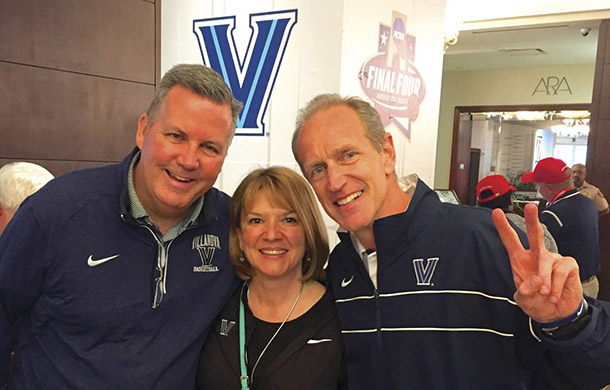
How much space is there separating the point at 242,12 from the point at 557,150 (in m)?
9.47

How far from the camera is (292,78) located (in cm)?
348

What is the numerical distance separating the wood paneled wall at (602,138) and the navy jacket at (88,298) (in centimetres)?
562

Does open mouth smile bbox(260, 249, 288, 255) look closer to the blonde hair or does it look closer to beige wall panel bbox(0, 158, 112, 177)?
the blonde hair

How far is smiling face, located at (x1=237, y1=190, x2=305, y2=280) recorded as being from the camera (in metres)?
1.68

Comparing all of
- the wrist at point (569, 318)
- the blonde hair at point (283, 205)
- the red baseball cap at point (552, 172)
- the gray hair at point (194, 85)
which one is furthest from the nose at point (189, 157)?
the red baseball cap at point (552, 172)

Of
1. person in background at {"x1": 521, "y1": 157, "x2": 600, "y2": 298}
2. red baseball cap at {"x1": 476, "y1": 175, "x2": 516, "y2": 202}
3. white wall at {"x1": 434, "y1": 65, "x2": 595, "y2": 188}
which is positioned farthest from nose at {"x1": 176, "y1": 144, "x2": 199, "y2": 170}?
white wall at {"x1": 434, "y1": 65, "x2": 595, "y2": 188}

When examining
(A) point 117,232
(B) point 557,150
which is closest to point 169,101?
(A) point 117,232

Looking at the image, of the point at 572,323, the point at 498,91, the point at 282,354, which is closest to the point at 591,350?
the point at 572,323

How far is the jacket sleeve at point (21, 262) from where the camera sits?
142cm

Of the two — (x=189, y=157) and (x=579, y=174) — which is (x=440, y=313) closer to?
(x=189, y=157)

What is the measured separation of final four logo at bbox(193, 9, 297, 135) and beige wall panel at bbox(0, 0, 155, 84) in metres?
0.49

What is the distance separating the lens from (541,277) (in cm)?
110

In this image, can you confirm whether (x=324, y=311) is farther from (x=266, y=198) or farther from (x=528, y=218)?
(x=528, y=218)

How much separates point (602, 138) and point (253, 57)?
167 inches
